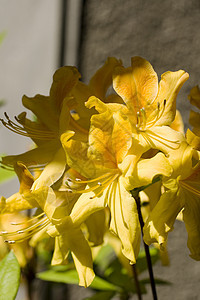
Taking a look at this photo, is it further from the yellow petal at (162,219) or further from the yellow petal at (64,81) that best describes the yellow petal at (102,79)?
the yellow petal at (162,219)

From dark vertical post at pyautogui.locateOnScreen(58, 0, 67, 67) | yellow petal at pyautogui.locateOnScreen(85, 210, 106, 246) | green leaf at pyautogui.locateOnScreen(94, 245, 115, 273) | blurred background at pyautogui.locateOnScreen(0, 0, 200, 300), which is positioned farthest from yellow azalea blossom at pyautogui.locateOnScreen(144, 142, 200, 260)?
dark vertical post at pyautogui.locateOnScreen(58, 0, 67, 67)

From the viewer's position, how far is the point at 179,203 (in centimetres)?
47

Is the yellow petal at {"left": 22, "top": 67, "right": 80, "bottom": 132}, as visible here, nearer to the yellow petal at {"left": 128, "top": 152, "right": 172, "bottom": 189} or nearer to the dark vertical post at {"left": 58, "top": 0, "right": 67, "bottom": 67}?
the yellow petal at {"left": 128, "top": 152, "right": 172, "bottom": 189}

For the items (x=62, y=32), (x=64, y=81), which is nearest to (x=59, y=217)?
(x=64, y=81)

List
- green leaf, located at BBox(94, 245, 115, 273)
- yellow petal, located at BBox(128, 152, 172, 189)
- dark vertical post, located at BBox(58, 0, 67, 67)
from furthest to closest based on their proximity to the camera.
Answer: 1. dark vertical post, located at BBox(58, 0, 67, 67)
2. green leaf, located at BBox(94, 245, 115, 273)
3. yellow petal, located at BBox(128, 152, 172, 189)

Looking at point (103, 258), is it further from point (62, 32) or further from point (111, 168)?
point (62, 32)

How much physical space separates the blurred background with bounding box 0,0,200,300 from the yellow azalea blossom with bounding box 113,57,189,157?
734mm

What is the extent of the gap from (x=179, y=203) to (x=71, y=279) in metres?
0.35

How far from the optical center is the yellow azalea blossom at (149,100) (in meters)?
0.48

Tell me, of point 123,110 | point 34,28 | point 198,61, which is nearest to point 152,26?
point 198,61

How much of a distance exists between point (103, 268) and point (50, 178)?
0.43 m

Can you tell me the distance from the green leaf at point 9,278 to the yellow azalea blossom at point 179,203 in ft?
0.52

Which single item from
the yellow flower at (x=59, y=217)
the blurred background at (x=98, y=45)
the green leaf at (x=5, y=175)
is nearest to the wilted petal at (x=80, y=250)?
the yellow flower at (x=59, y=217)

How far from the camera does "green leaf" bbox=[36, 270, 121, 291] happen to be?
75 centimetres
